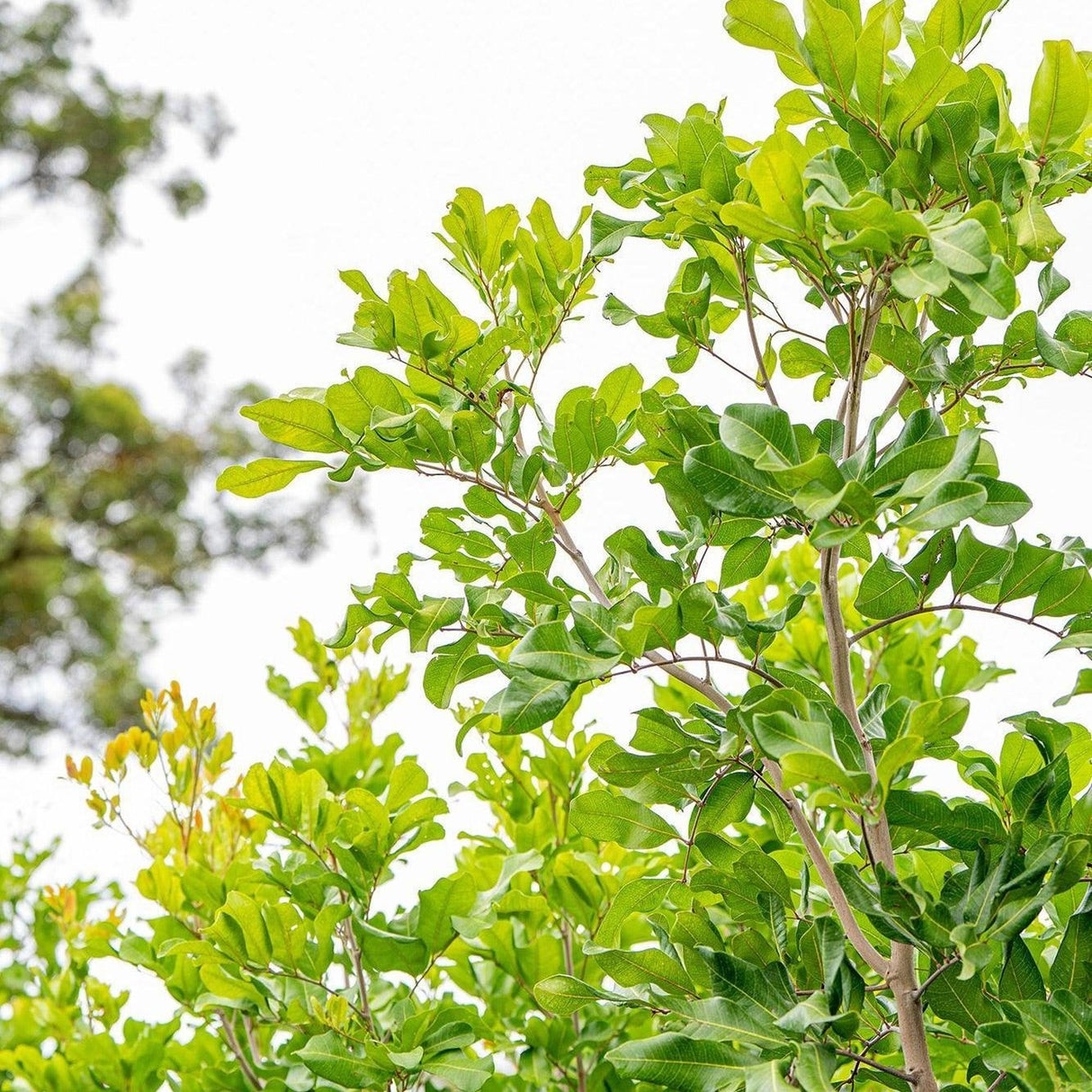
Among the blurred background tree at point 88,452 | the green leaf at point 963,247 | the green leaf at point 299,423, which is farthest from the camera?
the blurred background tree at point 88,452

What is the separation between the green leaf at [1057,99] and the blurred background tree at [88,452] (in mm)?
8292

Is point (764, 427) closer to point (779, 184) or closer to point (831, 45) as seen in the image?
point (779, 184)

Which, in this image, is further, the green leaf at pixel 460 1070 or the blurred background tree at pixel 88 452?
the blurred background tree at pixel 88 452

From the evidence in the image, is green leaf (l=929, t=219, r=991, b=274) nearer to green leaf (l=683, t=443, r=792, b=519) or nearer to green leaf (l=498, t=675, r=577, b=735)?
green leaf (l=683, t=443, r=792, b=519)

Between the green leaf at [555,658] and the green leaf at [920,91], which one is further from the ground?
the green leaf at [920,91]

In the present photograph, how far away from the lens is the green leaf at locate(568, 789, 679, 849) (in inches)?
31.3

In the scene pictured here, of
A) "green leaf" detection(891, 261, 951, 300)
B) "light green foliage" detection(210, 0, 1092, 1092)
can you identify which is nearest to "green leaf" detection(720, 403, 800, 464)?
"light green foliage" detection(210, 0, 1092, 1092)

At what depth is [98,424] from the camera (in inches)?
360

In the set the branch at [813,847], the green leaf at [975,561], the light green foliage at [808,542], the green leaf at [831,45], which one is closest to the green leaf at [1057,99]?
the light green foliage at [808,542]

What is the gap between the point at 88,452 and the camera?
30.8 ft

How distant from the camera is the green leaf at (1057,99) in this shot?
676 mm

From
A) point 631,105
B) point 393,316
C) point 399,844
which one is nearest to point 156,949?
point 399,844

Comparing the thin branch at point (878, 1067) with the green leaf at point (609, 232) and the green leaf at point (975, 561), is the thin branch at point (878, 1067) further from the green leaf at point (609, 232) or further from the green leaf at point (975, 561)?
the green leaf at point (609, 232)

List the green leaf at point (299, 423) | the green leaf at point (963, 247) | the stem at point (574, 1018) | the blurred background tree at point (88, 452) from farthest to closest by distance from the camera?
the blurred background tree at point (88, 452)
the stem at point (574, 1018)
the green leaf at point (299, 423)
the green leaf at point (963, 247)
